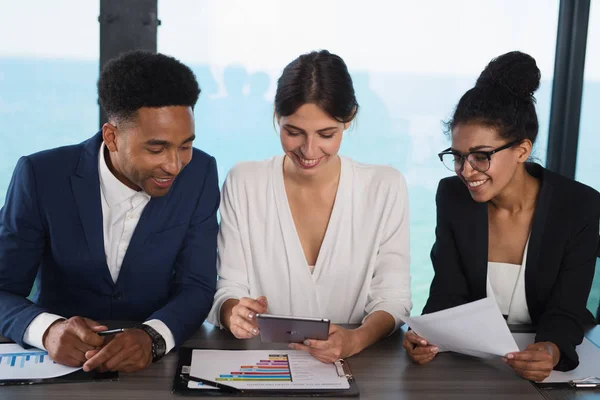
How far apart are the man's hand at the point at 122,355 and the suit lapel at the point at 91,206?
0.48 meters

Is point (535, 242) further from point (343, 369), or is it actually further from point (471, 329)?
point (343, 369)

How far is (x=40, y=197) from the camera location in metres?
2.47

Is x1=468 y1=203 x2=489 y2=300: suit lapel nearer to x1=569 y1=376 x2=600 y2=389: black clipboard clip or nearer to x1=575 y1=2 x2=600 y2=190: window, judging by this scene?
x1=569 y1=376 x2=600 y2=389: black clipboard clip

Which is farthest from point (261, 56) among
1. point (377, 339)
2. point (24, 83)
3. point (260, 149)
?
point (377, 339)

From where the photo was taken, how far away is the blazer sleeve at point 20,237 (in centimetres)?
A: 240

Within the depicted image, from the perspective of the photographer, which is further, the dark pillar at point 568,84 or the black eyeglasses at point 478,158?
the dark pillar at point 568,84

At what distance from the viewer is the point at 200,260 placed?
2.57 metres

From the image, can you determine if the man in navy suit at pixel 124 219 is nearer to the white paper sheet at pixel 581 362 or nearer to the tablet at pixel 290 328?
the tablet at pixel 290 328

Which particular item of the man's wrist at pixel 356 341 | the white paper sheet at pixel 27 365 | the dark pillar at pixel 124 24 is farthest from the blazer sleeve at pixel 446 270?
the dark pillar at pixel 124 24

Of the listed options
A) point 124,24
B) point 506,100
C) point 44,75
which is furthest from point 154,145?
point 44,75

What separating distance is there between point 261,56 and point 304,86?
371 cm

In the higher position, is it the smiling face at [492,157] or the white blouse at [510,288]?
the smiling face at [492,157]

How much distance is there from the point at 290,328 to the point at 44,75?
5.10 meters

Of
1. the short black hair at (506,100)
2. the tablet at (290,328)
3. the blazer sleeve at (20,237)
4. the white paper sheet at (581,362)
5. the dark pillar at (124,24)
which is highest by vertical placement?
the dark pillar at (124,24)
